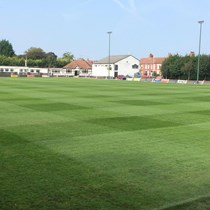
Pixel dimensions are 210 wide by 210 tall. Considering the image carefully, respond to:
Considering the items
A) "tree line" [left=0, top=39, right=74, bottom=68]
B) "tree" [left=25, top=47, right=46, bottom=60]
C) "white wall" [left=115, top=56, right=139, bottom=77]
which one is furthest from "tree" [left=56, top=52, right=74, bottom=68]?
"white wall" [left=115, top=56, right=139, bottom=77]

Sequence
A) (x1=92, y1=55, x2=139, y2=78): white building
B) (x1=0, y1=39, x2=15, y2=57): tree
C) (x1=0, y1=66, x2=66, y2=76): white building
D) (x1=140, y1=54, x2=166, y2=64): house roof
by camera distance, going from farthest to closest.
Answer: (x1=0, y1=39, x2=15, y2=57): tree < (x1=140, y1=54, x2=166, y2=64): house roof < (x1=0, y1=66, x2=66, y2=76): white building < (x1=92, y1=55, x2=139, y2=78): white building

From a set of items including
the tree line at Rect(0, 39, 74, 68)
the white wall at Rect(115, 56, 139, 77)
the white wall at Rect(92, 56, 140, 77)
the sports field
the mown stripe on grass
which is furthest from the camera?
the tree line at Rect(0, 39, 74, 68)

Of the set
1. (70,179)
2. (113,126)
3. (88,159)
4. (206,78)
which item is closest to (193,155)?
(88,159)

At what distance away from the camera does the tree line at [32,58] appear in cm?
15450

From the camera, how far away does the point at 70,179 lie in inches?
262

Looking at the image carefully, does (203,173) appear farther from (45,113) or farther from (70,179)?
(45,113)

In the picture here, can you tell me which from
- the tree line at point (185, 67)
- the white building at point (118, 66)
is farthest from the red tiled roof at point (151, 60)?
the tree line at point (185, 67)

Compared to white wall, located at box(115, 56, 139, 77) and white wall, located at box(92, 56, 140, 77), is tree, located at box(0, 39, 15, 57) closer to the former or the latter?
white wall, located at box(92, 56, 140, 77)

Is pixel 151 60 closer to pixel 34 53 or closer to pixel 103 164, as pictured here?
pixel 34 53

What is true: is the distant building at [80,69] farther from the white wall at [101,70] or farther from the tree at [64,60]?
the tree at [64,60]

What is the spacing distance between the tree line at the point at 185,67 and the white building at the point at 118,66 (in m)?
32.1

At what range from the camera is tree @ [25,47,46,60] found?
178875 millimetres

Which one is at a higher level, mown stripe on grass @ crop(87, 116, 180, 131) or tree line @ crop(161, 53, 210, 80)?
tree line @ crop(161, 53, 210, 80)

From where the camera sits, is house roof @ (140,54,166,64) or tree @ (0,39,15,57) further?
tree @ (0,39,15,57)
